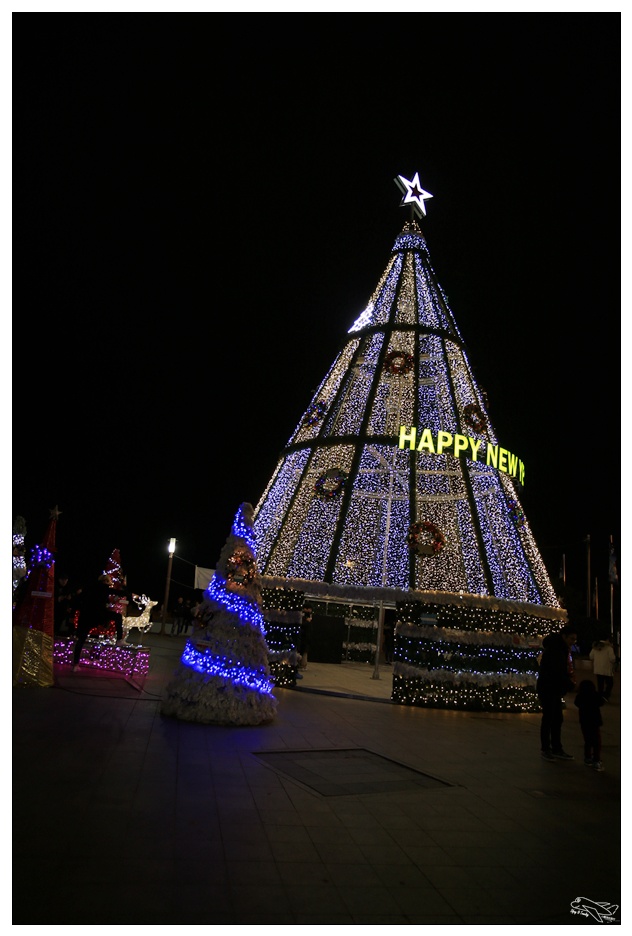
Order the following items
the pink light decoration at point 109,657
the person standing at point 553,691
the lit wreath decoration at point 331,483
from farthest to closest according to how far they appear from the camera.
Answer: the lit wreath decoration at point 331,483 < the pink light decoration at point 109,657 < the person standing at point 553,691

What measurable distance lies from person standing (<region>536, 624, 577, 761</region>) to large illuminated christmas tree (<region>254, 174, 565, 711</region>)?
16.7 ft

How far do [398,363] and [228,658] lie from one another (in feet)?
37.3

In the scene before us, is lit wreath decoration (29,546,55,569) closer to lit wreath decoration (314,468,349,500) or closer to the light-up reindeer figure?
the light-up reindeer figure

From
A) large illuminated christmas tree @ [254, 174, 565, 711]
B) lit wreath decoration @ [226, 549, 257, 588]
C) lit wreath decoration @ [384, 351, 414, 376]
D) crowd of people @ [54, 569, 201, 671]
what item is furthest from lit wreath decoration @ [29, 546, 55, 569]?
lit wreath decoration @ [384, 351, 414, 376]

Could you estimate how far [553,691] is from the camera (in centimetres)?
773

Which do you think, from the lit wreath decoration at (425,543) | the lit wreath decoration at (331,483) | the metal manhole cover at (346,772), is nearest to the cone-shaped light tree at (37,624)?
the metal manhole cover at (346,772)

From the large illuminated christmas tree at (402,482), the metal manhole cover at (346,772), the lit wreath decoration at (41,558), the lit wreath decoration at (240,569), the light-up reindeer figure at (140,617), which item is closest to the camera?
the metal manhole cover at (346,772)

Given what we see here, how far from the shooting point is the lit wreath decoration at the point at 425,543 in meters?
15.4

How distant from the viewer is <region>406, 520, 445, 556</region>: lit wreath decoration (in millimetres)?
15422

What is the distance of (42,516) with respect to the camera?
31312mm

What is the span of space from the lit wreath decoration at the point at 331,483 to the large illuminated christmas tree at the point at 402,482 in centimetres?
3

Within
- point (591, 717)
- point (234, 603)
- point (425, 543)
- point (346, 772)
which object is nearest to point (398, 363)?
point (425, 543)

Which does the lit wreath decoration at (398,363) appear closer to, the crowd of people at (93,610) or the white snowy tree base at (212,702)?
the crowd of people at (93,610)

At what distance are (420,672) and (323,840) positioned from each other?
7.04 metres
